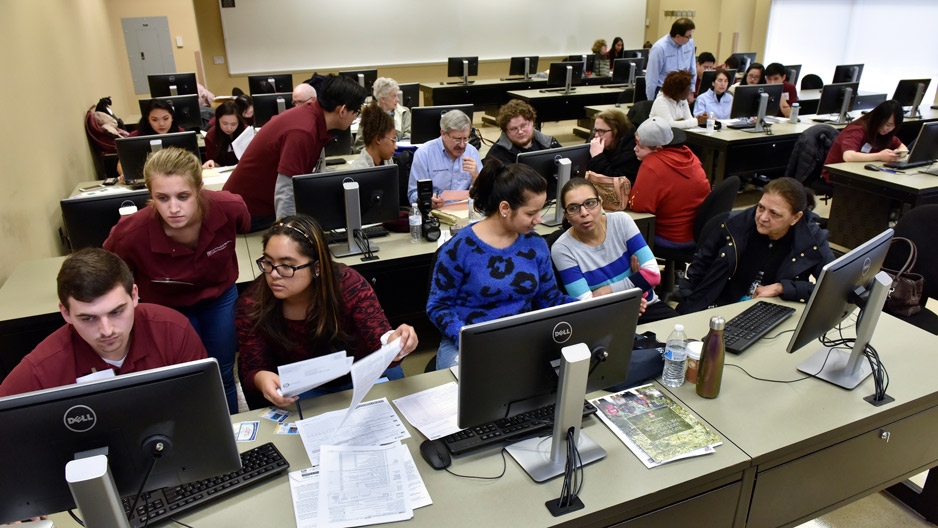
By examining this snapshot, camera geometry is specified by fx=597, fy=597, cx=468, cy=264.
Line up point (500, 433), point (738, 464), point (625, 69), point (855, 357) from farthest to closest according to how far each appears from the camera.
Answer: point (625, 69)
point (855, 357)
point (500, 433)
point (738, 464)

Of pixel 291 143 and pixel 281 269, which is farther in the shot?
pixel 291 143

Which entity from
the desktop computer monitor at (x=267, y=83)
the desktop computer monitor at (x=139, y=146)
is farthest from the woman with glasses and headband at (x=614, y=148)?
the desktop computer monitor at (x=267, y=83)

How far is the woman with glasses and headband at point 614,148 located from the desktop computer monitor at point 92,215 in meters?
2.74

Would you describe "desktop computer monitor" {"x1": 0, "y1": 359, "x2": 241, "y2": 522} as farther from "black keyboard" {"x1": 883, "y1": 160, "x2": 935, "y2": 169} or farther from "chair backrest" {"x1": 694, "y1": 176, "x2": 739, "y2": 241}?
"black keyboard" {"x1": 883, "y1": 160, "x2": 935, "y2": 169}

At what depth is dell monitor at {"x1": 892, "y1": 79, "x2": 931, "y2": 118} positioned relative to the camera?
21.2ft

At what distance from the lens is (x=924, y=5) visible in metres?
8.28

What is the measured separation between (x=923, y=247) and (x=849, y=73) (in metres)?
6.20

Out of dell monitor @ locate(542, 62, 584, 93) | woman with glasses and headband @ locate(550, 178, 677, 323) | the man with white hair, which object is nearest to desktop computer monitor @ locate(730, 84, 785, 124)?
dell monitor @ locate(542, 62, 584, 93)

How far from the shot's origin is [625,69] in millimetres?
9336

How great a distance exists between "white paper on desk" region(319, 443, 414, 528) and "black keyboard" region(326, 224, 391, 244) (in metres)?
1.74

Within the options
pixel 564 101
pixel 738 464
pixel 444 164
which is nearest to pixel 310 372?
pixel 738 464

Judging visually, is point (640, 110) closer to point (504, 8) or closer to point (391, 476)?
point (391, 476)

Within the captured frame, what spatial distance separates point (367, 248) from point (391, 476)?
1.70 meters

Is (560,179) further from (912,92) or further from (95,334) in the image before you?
(912,92)
